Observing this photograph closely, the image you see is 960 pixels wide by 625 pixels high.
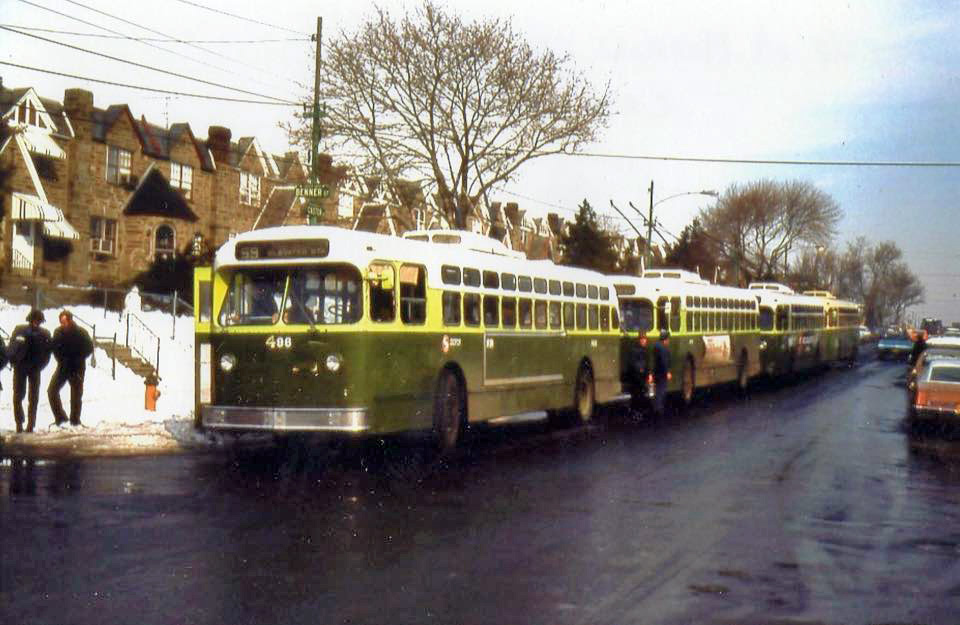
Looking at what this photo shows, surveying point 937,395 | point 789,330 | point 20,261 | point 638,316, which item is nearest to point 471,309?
point 937,395

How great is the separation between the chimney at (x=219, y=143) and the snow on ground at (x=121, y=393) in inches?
874

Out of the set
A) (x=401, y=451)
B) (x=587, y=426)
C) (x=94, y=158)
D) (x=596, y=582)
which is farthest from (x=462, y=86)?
(x=596, y=582)

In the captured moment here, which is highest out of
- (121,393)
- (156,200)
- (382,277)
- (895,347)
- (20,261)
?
(156,200)

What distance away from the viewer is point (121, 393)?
2462cm

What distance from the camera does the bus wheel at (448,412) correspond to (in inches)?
667

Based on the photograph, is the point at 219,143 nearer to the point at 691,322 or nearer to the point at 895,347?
the point at 691,322

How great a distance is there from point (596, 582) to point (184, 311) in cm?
3453

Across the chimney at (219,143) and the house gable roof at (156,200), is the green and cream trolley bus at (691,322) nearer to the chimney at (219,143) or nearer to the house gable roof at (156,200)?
the house gable roof at (156,200)

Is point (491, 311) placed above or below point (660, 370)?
above

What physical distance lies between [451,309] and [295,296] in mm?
2721

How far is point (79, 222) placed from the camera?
1900 inches

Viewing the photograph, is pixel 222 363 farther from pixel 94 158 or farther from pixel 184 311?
pixel 94 158

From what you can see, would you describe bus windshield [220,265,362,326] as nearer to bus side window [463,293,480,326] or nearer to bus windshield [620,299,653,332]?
bus side window [463,293,480,326]

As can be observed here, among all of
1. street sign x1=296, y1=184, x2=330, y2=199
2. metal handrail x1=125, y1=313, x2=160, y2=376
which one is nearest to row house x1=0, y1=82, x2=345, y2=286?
metal handrail x1=125, y1=313, x2=160, y2=376
